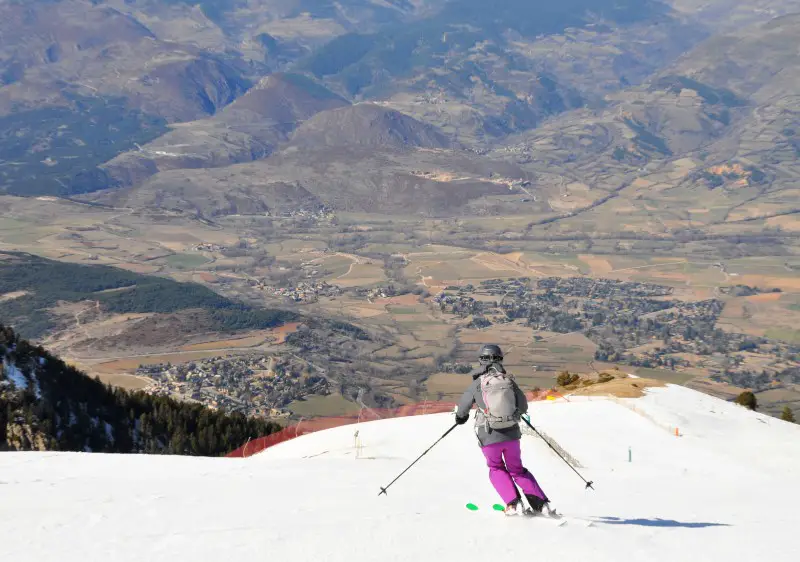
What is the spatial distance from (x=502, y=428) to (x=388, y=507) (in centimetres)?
209

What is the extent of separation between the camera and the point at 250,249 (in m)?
162

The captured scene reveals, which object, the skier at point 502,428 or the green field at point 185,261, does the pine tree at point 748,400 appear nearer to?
the skier at point 502,428

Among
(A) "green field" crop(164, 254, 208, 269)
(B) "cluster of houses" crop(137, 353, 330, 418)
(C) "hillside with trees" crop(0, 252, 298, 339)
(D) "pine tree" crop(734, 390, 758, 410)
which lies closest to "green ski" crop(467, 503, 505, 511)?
(D) "pine tree" crop(734, 390, 758, 410)

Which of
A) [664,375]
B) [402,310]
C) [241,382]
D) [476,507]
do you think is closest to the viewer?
[476,507]

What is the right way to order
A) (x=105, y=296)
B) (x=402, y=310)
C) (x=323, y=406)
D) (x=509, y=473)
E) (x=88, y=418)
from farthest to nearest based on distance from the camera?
(x=402, y=310), (x=105, y=296), (x=323, y=406), (x=88, y=418), (x=509, y=473)

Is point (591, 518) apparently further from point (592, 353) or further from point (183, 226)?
point (183, 226)

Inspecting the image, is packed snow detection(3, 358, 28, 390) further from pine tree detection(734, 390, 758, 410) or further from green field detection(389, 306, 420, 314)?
green field detection(389, 306, 420, 314)

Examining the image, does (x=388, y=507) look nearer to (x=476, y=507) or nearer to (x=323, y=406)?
(x=476, y=507)

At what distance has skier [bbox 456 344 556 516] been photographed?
1223cm

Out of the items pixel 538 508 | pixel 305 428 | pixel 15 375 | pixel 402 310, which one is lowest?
pixel 305 428

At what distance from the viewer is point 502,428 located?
1227 cm

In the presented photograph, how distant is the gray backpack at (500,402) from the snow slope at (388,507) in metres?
1.24

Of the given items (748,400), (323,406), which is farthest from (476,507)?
(323,406)

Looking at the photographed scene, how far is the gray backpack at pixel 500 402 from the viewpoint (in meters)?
12.2
